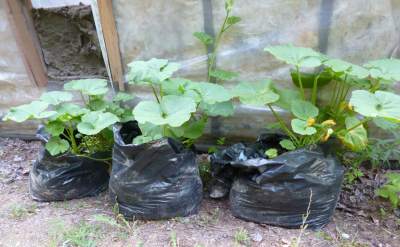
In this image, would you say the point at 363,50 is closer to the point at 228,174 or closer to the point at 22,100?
the point at 228,174

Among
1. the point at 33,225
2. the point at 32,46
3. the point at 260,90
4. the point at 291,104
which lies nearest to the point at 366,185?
the point at 291,104

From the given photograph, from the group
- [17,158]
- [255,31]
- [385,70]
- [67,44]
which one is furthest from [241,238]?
[67,44]

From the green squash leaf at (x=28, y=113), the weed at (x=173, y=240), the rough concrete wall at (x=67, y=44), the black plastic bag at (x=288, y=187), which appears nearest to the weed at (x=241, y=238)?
the black plastic bag at (x=288, y=187)

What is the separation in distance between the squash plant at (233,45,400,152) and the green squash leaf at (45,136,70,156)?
102 cm

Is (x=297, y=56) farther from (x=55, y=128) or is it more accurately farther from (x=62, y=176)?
(x=62, y=176)

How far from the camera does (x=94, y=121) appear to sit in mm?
1812

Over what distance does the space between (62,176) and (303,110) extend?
4.78 ft

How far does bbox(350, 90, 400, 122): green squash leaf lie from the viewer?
1.42 metres

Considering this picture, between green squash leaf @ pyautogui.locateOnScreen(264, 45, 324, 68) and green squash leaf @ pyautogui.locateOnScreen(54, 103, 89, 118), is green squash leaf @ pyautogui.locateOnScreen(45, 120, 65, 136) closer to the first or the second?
green squash leaf @ pyautogui.locateOnScreen(54, 103, 89, 118)

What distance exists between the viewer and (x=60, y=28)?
2.77 m

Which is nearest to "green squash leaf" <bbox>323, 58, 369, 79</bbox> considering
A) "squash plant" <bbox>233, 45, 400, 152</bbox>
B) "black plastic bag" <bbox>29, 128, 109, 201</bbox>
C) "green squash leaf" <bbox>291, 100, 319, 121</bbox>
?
"squash plant" <bbox>233, 45, 400, 152</bbox>

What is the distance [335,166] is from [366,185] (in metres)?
0.51

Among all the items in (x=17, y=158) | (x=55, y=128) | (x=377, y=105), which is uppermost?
(x=377, y=105)

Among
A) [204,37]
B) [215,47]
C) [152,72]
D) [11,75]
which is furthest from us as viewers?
[11,75]
